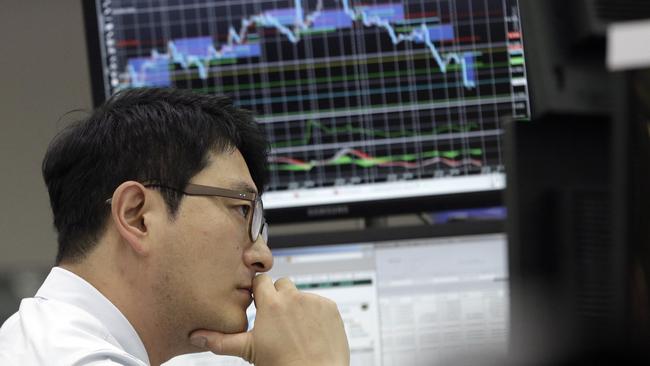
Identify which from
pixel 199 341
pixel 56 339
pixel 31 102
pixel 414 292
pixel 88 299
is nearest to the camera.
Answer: pixel 56 339

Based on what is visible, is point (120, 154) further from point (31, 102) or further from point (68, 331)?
point (31, 102)

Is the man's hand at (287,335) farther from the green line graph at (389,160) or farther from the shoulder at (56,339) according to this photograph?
the green line graph at (389,160)

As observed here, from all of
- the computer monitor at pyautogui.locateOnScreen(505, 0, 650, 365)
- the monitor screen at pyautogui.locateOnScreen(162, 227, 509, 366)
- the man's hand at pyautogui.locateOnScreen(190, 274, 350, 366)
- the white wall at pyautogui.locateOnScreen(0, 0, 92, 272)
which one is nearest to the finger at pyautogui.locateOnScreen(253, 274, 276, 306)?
the man's hand at pyautogui.locateOnScreen(190, 274, 350, 366)

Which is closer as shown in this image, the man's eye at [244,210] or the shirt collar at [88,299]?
the shirt collar at [88,299]

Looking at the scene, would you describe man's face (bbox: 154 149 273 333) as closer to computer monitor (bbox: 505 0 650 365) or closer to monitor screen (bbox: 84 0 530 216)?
monitor screen (bbox: 84 0 530 216)

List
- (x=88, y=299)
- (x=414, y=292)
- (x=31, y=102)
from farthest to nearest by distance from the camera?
(x=31, y=102) < (x=414, y=292) < (x=88, y=299)

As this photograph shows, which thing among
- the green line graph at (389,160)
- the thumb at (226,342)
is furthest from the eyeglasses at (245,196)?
the green line graph at (389,160)

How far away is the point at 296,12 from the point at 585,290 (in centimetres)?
136

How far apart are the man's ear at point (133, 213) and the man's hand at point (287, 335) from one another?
0.61 feet

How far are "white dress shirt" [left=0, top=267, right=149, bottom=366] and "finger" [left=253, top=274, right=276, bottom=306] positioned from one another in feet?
0.63

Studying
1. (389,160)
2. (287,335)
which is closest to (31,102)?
(389,160)

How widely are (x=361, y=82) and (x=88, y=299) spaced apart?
0.80 metres

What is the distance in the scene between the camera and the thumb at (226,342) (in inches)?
66.1

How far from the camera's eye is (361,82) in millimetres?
2176
